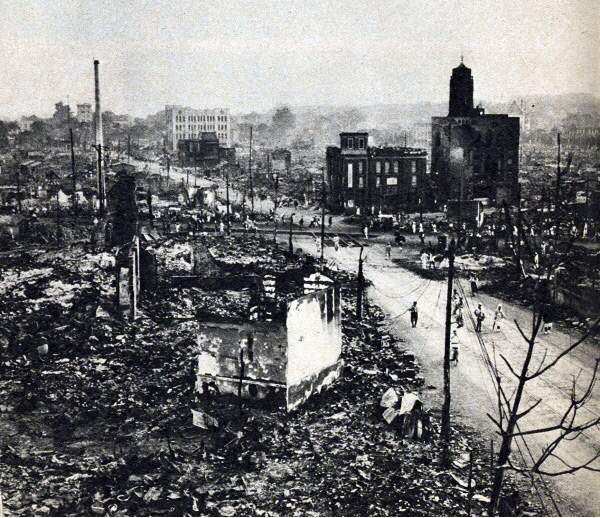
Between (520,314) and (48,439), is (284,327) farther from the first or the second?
(520,314)

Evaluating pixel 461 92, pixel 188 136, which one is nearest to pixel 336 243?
pixel 188 136

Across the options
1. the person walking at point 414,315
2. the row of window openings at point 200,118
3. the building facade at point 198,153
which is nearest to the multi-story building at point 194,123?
the row of window openings at point 200,118

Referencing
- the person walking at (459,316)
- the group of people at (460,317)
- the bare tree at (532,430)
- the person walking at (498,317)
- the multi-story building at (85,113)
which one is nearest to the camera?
the bare tree at (532,430)

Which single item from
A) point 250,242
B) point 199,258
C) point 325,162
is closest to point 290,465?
point 199,258

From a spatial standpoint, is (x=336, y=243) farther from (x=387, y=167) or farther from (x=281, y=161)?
(x=387, y=167)

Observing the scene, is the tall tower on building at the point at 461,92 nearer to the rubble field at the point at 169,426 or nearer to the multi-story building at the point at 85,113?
the rubble field at the point at 169,426
